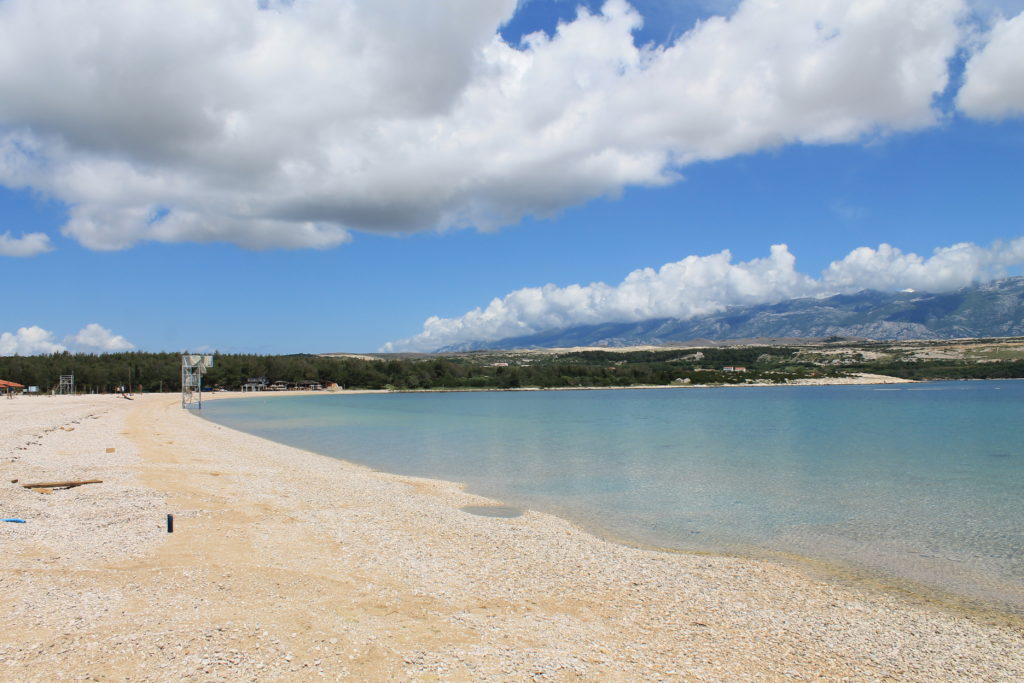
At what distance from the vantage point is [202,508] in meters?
12.9

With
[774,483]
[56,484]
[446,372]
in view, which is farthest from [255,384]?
[774,483]

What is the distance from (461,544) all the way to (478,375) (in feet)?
491

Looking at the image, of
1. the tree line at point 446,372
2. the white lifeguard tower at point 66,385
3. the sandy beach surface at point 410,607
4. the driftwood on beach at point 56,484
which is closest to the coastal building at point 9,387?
the white lifeguard tower at point 66,385

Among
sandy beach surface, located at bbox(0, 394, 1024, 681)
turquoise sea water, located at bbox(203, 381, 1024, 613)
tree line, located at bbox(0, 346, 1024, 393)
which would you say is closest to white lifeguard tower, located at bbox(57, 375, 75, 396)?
tree line, located at bbox(0, 346, 1024, 393)

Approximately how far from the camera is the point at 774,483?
20.8 metres

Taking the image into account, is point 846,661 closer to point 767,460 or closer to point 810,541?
point 810,541

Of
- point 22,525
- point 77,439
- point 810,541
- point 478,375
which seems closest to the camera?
point 22,525

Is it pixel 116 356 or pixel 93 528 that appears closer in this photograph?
pixel 93 528

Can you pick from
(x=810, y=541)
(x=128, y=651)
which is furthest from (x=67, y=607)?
(x=810, y=541)

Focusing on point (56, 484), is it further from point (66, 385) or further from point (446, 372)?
point (446, 372)

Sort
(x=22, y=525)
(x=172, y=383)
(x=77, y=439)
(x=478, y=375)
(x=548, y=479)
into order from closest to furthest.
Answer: (x=22, y=525) → (x=548, y=479) → (x=77, y=439) → (x=172, y=383) → (x=478, y=375)

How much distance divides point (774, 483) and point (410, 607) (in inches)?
642

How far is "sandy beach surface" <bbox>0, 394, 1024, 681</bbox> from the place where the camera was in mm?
6016

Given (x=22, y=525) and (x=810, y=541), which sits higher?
(x=22, y=525)
